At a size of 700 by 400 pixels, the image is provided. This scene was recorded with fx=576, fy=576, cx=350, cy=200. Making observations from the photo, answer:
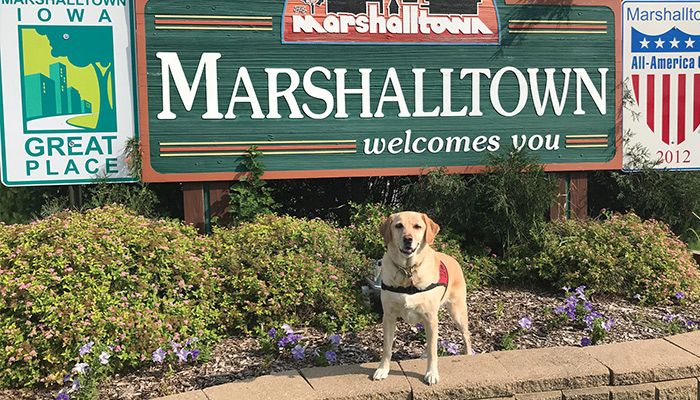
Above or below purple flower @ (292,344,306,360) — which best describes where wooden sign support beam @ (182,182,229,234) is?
above

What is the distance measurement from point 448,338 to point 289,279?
1175 millimetres

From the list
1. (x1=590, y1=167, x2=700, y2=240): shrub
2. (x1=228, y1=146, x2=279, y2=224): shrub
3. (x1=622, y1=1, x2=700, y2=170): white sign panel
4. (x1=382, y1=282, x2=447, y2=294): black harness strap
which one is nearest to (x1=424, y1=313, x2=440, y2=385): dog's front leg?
(x1=382, y1=282, x2=447, y2=294): black harness strap

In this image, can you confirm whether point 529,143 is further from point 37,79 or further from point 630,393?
point 37,79

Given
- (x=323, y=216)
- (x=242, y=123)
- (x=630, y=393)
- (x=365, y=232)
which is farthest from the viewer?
(x=323, y=216)

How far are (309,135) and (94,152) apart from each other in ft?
6.13

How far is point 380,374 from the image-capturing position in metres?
3.21

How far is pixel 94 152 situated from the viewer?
196 inches

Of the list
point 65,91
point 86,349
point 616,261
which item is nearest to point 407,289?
point 86,349

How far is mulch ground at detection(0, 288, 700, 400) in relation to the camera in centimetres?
335

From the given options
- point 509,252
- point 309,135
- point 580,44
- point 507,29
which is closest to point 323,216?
point 309,135

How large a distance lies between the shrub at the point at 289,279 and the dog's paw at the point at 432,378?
914 mm

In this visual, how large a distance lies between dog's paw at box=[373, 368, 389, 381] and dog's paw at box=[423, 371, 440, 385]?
22 centimetres

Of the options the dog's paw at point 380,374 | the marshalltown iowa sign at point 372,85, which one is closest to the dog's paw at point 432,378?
the dog's paw at point 380,374

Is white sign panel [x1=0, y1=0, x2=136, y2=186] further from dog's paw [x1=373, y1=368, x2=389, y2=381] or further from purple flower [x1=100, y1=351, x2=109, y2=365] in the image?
dog's paw [x1=373, y1=368, x2=389, y2=381]
